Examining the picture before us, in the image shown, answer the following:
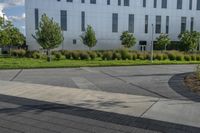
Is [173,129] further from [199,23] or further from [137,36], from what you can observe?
[199,23]

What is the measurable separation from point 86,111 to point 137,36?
2262 inches

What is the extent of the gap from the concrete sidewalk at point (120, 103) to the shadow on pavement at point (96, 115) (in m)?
0.18

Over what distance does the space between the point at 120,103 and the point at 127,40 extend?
160 ft

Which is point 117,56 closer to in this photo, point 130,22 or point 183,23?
point 130,22

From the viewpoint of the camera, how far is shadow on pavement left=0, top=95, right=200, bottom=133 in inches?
233

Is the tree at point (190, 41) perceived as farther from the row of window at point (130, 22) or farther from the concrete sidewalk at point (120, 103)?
the concrete sidewalk at point (120, 103)

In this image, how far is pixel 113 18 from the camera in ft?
206

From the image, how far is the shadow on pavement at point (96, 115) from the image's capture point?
233 inches

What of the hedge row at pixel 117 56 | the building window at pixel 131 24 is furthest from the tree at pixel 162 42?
the hedge row at pixel 117 56

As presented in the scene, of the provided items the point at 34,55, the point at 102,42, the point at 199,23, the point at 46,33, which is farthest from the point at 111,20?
the point at 46,33

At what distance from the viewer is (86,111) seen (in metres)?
7.28

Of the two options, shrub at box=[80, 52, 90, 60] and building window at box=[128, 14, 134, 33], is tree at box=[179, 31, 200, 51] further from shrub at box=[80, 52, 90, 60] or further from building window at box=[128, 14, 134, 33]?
shrub at box=[80, 52, 90, 60]

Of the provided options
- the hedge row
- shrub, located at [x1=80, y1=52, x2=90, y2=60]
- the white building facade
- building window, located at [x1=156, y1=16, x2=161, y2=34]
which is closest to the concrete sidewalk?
shrub, located at [x1=80, y1=52, x2=90, y2=60]

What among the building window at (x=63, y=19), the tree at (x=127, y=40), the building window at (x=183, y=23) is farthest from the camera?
the building window at (x=183, y=23)
